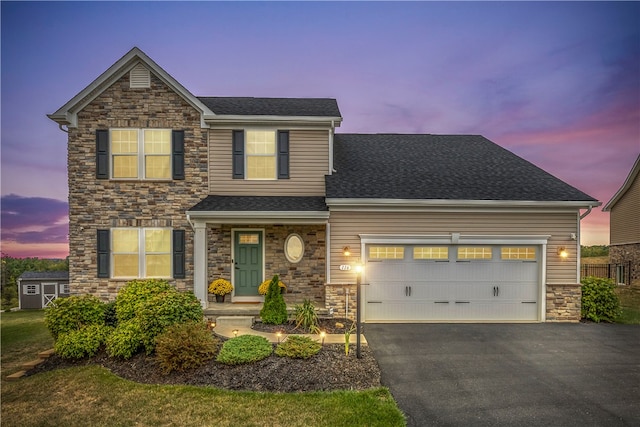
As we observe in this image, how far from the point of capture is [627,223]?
60.8ft

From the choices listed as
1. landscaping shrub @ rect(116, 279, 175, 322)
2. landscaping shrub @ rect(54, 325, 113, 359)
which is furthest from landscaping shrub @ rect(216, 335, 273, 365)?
landscaping shrub @ rect(54, 325, 113, 359)

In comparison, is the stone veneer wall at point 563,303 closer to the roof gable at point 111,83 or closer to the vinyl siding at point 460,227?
the vinyl siding at point 460,227

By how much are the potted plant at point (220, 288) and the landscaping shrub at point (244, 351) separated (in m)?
3.67

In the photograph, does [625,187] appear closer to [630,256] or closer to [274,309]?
[630,256]

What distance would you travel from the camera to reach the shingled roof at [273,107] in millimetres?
10734

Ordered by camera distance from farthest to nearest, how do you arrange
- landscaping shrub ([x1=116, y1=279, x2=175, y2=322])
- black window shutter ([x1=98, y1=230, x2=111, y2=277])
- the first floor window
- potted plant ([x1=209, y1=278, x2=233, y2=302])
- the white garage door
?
the first floor window
black window shutter ([x1=98, y1=230, x2=111, y2=277])
potted plant ([x1=209, y1=278, x2=233, y2=302])
the white garage door
landscaping shrub ([x1=116, y1=279, x2=175, y2=322])

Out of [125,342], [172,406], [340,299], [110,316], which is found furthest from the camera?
[340,299]

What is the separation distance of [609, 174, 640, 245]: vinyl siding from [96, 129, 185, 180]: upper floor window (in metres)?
24.3

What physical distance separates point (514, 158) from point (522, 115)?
A: 9714 mm

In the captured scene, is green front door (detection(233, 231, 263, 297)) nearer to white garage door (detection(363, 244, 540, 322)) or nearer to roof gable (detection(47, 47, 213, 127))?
white garage door (detection(363, 244, 540, 322))

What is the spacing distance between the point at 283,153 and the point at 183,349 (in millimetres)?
6857

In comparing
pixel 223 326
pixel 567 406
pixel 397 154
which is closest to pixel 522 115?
pixel 397 154

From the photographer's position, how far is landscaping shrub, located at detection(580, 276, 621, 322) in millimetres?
9852

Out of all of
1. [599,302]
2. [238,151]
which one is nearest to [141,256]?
[238,151]
